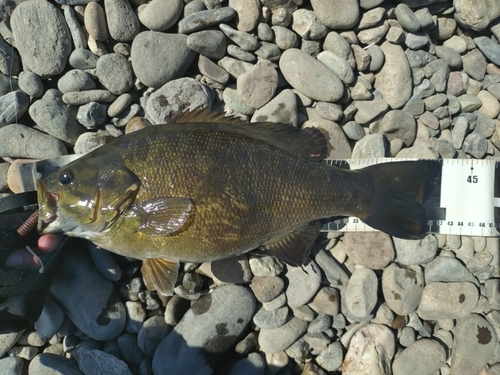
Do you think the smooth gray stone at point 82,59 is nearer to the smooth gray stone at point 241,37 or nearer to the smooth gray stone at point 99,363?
the smooth gray stone at point 241,37

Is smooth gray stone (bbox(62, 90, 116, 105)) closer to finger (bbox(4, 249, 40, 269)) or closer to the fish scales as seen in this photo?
the fish scales

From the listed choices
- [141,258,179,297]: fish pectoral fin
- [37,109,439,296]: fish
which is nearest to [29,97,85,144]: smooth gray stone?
[37,109,439,296]: fish

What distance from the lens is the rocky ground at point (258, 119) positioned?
11.7ft

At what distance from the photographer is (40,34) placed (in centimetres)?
359

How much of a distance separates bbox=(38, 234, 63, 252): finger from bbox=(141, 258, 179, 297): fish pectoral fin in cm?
79

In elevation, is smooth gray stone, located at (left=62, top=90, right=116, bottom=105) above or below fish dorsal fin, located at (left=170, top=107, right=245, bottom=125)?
above

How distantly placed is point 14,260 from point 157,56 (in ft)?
7.30

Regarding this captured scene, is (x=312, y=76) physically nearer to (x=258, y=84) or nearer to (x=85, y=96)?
(x=258, y=84)

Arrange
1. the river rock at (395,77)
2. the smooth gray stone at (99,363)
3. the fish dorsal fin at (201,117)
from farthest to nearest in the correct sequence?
1. the river rock at (395,77)
2. the smooth gray stone at (99,363)
3. the fish dorsal fin at (201,117)

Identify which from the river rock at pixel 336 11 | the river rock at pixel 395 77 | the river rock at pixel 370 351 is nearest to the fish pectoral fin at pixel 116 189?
the river rock at pixel 336 11

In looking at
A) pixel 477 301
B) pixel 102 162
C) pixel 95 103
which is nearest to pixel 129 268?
pixel 102 162

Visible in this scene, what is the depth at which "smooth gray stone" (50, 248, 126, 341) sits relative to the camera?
3.51 m

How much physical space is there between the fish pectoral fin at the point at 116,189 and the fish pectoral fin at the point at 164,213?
0.11 metres

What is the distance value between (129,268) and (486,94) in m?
A: 4.16
